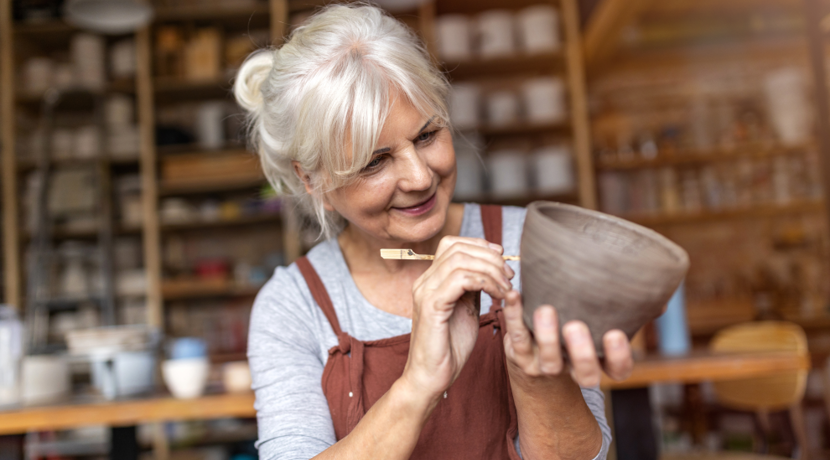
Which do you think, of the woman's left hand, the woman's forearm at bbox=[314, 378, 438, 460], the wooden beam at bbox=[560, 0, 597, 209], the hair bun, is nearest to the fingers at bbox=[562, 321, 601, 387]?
the woman's left hand

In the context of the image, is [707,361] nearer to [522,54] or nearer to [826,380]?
[826,380]

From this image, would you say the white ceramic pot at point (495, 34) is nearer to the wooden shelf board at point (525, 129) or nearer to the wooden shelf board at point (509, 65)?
the wooden shelf board at point (509, 65)

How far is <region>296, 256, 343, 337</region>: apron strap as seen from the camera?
1.08 meters

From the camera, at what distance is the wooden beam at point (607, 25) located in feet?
10.4

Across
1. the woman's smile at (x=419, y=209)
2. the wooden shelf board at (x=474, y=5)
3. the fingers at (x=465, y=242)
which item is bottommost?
the fingers at (x=465, y=242)

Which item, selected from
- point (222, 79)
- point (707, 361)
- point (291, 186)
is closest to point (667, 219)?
point (707, 361)

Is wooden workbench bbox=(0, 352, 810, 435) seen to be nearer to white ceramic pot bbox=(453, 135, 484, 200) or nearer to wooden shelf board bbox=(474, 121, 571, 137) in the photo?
white ceramic pot bbox=(453, 135, 484, 200)

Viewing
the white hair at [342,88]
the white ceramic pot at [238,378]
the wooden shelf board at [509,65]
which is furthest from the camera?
the wooden shelf board at [509,65]

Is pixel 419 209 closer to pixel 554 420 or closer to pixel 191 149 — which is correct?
pixel 554 420

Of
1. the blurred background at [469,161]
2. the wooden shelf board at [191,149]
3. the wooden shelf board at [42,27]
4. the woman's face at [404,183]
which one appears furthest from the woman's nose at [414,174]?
the wooden shelf board at [42,27]

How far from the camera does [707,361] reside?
1580 mm

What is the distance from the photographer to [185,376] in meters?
1.65

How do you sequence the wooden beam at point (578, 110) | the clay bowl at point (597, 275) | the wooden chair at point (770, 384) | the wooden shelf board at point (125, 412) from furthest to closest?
the wooden beam at point (578, 110), the wooden chair at point (770, 384), the wooden shelf board at point (125, 412), the clay bowl at point (597, 275)

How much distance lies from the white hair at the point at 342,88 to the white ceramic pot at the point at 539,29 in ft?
8.56
